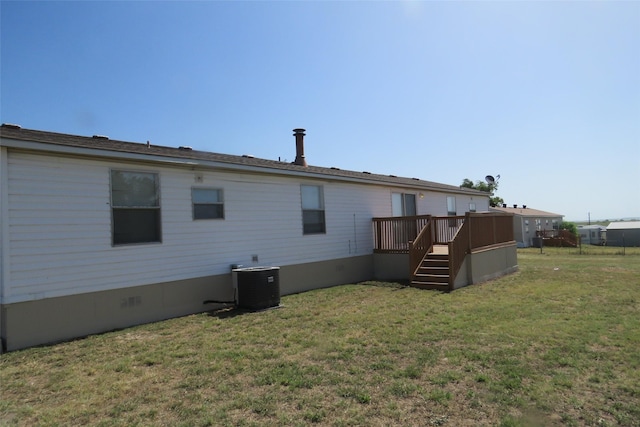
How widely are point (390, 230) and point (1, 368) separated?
370 inches

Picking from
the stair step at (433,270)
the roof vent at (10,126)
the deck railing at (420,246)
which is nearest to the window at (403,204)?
the deck railing at (420,246)

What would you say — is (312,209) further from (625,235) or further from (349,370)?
(625,235)

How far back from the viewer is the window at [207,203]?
305 inches

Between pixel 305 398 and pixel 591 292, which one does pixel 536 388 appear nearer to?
pixel 305 398

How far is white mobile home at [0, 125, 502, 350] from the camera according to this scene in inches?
219

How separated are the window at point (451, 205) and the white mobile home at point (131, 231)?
7441mm

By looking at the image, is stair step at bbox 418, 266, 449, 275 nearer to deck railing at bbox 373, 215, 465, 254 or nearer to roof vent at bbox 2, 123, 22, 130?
deck railing at bbox 373, 215, 465, 254

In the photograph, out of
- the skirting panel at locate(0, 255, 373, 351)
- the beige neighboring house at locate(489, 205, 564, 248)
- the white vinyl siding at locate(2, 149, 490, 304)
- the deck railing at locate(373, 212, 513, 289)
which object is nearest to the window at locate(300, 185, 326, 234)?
the white vinyl siding at locate(2, 149, 490, 304)

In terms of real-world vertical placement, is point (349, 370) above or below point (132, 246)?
below

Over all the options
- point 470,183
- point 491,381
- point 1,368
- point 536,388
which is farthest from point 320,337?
point 470,183

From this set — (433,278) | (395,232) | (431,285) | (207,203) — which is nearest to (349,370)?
(207,203)

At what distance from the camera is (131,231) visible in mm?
6801

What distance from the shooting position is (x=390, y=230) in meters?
11.7

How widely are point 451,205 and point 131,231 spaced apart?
1301 cm
